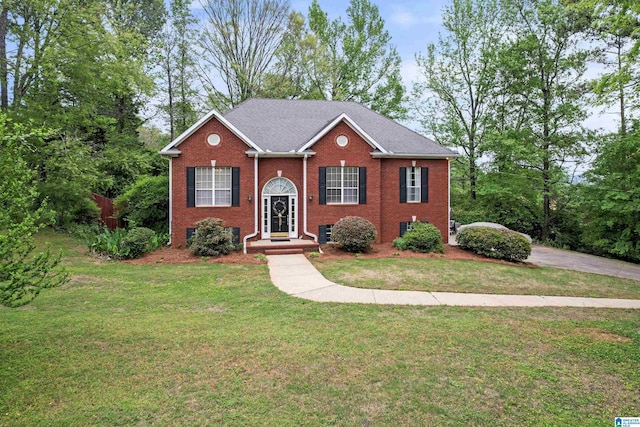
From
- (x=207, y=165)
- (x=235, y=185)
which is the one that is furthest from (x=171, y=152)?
(x=235, y=185)

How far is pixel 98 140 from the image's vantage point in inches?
899

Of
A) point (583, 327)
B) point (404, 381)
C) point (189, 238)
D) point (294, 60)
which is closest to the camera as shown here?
point (404, 381)

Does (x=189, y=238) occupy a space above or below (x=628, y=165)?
below

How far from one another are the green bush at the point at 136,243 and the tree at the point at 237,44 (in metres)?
A: 16.3

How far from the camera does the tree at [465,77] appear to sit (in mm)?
23344

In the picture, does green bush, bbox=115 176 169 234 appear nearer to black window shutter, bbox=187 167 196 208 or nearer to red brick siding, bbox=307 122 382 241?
black window shutter, bbox=187 167 196 208

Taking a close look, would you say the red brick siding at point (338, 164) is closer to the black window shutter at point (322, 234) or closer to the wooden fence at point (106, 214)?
the black window shutter at point (322, 234)

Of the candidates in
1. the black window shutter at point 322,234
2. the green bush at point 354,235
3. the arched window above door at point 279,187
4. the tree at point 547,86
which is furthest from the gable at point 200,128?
the tree at point 547,86

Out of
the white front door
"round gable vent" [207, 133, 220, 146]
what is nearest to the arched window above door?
the white front door

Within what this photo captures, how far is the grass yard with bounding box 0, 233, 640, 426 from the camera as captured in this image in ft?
11.8

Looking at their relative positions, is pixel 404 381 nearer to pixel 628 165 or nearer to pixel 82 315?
pixel 82 315

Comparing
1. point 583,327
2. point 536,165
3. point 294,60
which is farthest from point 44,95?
point 536,165

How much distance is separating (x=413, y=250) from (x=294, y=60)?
19.4 metres

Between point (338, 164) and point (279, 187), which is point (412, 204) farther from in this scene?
point (279, 187)
